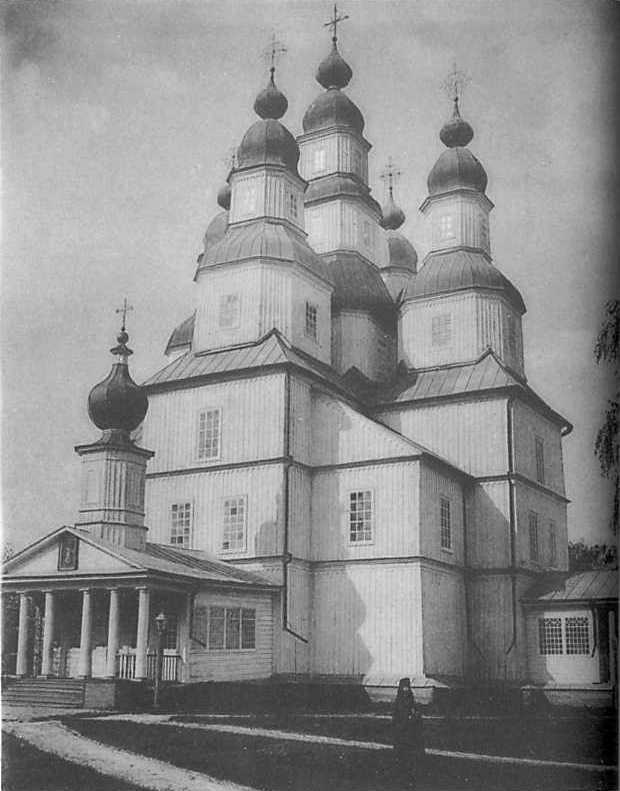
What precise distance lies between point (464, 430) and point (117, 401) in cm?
621

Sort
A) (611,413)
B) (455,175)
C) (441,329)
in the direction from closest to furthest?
(611,413) → (441,329) → (455,175)

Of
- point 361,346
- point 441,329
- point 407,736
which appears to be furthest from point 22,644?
point 441,329

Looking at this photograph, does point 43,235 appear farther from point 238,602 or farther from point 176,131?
Result: point 238,602

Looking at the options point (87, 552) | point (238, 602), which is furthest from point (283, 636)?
point (87, 552)

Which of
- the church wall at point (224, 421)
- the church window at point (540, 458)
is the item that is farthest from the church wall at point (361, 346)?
the church window at point (540, 458)

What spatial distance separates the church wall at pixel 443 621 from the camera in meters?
14.7

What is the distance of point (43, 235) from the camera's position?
10.5 m

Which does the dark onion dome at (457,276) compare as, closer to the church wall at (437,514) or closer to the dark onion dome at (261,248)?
the dark onion dome at (261,248)

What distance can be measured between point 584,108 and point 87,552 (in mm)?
7328

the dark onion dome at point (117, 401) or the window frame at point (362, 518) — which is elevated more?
the dark onion dome at point (117, 401)

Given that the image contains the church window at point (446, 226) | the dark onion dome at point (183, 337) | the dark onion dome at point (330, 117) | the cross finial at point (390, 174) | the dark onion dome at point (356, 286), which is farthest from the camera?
the dark onion dome at point (330, 117)

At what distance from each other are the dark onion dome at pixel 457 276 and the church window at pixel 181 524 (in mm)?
5758

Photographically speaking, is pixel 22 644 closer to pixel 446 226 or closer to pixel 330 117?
pixel 446 226

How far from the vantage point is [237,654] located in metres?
13.7
